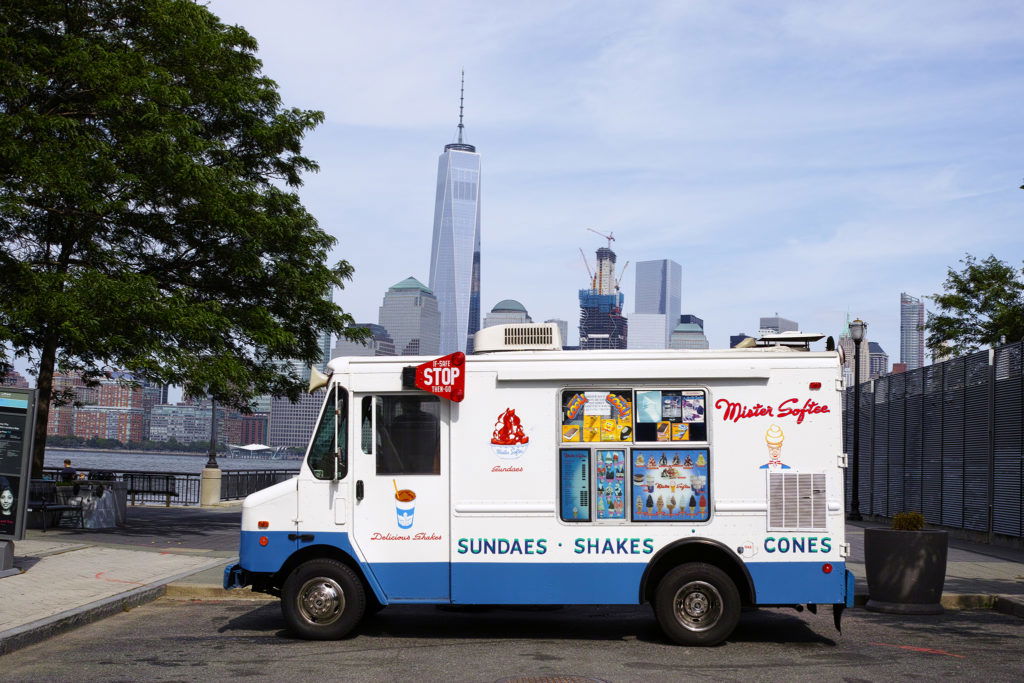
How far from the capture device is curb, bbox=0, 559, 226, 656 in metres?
9.43

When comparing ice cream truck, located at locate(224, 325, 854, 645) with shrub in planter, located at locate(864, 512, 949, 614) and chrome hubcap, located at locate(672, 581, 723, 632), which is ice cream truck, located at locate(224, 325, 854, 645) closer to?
chrome hubcap, located at locate(672, 581, 723, 632)

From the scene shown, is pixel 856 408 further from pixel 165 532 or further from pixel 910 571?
pixel 165 532

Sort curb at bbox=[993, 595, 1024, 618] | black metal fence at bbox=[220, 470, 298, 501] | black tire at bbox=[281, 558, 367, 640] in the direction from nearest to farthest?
black tire at bbox=[281, 558, 367, 640] < curb at bbox=[993, 595, 1024, 618] < black metal fence at bbox=[220, 470, 298, 501]

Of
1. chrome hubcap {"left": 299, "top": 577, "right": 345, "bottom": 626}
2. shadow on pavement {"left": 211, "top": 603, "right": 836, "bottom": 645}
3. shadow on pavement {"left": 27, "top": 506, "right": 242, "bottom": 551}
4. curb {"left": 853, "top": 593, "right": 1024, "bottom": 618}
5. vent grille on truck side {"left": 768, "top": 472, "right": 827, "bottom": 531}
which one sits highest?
vent grille on truck side {"left": 768, "top": 472, "right": 827, "bottom": 531}

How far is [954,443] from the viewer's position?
22984 millimetres

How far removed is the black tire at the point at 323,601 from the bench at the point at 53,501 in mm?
12420

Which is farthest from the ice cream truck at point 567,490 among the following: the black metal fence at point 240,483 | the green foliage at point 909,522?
the black metal fence at point 240,483

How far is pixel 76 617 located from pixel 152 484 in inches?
961

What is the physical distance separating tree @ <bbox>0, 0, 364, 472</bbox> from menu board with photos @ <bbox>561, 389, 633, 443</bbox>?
1089 centimetres

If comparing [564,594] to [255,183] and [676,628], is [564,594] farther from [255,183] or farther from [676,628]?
[255,183]

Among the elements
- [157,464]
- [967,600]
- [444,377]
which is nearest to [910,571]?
[967,600]

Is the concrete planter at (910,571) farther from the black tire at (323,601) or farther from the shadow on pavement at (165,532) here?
the shadow on pavement at (165,532)

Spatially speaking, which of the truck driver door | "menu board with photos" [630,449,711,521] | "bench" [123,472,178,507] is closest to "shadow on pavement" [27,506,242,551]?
"bench" [123,472,178,507]

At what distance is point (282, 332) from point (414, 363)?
470 inches
